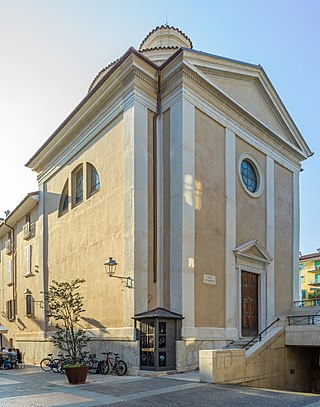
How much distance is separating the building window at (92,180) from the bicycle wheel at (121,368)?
7.27 metres

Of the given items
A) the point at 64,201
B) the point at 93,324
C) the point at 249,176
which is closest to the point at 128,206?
the point at 93,324

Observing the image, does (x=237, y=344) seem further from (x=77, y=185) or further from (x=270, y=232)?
(x=77, y=185)

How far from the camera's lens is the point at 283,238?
21.2 m

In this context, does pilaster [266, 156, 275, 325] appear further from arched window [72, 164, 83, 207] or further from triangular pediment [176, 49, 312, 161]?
arched window [72, 164, 83, 207]

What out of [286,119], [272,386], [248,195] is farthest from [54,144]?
[272,386]

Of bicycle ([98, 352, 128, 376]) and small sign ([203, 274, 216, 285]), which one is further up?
small sign ([203, 274, 216, 285])

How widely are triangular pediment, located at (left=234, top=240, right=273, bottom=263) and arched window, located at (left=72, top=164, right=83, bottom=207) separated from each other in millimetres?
7745

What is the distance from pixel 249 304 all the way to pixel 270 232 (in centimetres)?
379

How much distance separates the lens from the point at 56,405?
890 centimetres

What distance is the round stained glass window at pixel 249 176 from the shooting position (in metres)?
19.1

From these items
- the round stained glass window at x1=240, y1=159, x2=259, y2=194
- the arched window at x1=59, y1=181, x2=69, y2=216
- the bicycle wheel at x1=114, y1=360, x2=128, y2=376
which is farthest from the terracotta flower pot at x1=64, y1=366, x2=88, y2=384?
the round stained glass window at x1=240, y1=159, x2=259, y2=194

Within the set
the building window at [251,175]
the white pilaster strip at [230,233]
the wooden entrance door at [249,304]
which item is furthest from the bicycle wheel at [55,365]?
the building window at [251,175]

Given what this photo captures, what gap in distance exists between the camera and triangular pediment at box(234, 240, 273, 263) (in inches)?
683

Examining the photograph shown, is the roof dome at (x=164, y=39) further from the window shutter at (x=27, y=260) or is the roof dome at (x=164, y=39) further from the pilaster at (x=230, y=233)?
the window shutter at (x=27, y=260)
